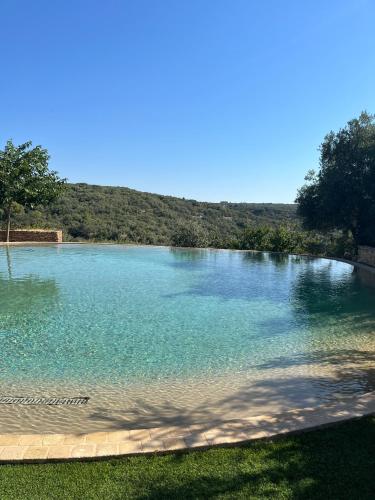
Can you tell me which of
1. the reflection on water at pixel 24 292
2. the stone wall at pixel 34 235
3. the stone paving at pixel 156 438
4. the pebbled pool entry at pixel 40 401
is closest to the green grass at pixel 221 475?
the stone paving at pixel 156 438

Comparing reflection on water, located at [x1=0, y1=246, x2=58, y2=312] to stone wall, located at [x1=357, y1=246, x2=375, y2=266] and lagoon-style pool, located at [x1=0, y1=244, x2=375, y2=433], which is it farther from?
stone wall, located at [x1=357, y1=246, x2=375, y2=266]

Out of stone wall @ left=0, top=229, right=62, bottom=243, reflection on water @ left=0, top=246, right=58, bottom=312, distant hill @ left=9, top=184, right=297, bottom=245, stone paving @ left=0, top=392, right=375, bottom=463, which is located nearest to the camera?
stone paving @ left=0, top=392, right=375, bottom=463

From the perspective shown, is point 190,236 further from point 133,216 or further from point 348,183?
point 133,216

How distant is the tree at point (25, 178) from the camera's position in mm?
21641

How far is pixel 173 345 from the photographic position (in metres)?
7.15

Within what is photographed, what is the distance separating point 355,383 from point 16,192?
2034 cm

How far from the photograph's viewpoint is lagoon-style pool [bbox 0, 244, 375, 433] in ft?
16.2

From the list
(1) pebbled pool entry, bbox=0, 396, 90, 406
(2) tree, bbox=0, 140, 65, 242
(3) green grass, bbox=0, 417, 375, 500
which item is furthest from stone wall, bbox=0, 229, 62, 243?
(3) green grass, bbox=0, 417, 375, 500

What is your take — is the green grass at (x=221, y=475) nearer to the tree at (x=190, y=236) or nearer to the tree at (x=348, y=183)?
the tree at (x=348, y=183)

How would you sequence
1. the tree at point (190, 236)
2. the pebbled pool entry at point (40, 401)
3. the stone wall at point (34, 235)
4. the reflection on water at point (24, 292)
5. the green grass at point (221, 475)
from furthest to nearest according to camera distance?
1. the tree at point (190, 236)
2. the stone wall at point (34, 235)
3. the reflection on water at point (24, 292)
4. the pebbled pool entry at point (40, 401)
5. the green grass at point (221, 475)

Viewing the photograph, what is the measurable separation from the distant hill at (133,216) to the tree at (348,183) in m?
8.12

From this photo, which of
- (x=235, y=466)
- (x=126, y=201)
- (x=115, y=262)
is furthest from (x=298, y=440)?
(x=126, y=201)

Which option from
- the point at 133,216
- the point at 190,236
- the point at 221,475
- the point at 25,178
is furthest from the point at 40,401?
the point at 133,216

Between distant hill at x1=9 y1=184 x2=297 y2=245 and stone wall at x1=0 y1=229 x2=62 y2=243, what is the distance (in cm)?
210
